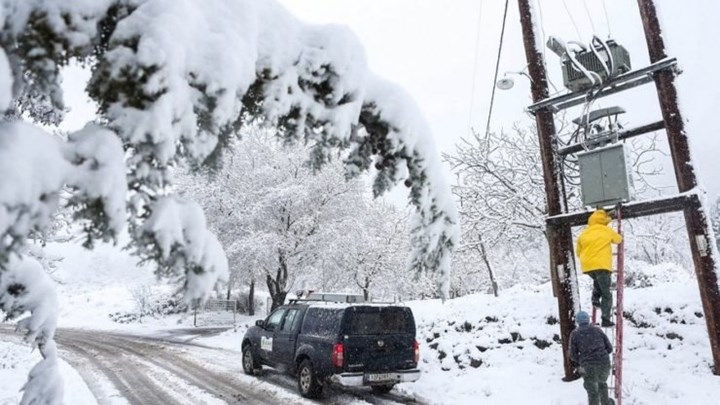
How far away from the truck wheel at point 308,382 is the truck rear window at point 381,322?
122cm

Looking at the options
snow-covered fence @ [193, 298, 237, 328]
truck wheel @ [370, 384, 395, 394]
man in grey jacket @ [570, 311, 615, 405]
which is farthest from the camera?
snow-covered fence @ [193, 298, 237, 328]

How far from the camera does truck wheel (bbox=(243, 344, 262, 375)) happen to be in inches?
461

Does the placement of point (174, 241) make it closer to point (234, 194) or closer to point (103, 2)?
point (103, 2)

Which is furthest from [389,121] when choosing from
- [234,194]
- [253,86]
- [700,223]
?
[234,194]

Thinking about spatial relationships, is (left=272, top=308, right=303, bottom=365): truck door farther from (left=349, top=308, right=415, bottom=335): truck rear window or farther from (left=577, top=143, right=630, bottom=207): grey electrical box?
(left=577, top=143, right=630, bottom=207): grey electrical box

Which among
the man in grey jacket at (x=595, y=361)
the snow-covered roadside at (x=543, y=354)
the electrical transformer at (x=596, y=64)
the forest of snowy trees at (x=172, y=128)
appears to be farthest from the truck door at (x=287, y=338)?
the forest of snowy trees at (x=172, y=128)

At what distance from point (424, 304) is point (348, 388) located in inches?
292

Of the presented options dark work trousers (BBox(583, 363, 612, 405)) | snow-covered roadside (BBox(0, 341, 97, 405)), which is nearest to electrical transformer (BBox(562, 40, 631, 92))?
dark work trousers (BBox(583, 363, 612, 405))

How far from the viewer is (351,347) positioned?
885 cm

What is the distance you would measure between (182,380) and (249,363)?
1650mm

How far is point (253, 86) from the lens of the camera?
2.12 m

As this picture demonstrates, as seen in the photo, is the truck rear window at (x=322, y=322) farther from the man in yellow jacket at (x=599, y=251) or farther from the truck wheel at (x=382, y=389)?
the man in yellow jacket at (x=599, y=251)

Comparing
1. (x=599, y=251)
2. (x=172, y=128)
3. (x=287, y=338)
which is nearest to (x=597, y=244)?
(x=599, y=251)

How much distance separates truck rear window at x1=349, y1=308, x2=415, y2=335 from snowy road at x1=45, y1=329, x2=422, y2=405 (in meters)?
1.31
